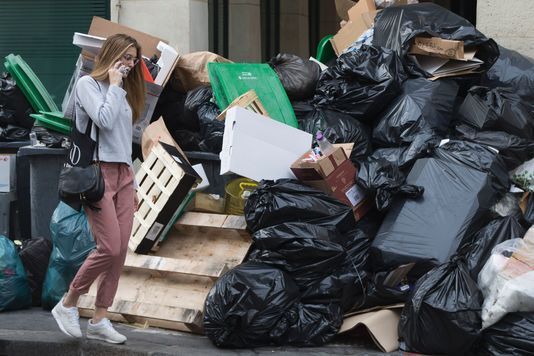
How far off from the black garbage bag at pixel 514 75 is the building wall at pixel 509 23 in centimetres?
32

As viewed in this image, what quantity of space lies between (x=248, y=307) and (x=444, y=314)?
1019mm

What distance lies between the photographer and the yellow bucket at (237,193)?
5.78 metres

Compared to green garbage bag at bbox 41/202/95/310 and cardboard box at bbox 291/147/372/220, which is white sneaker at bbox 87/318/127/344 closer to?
green garbage bag at bbox 41/202/95/310

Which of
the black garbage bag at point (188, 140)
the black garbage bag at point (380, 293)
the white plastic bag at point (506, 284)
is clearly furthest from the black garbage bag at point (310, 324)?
the black garbage bag at point (188, 140)

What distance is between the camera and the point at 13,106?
7.32 metres

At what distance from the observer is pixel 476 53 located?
6207 millimetres

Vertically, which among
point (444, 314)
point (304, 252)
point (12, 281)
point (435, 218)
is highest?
point (435, 218)

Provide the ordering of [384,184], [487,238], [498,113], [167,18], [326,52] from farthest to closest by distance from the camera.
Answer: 1. [167,18]
2. [326,52]
3. [498,113]
4. [384,184]
5. [487,238]

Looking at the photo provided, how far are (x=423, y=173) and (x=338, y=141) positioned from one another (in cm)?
66

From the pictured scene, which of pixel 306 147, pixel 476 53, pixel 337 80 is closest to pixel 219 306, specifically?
pixel 306 147

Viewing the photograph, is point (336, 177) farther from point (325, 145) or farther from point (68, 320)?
point (68, 320)

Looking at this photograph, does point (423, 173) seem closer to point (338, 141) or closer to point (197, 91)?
point (338, 141)

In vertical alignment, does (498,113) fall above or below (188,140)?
above

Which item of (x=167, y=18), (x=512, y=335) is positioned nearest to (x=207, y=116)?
(x=167, y=18)
